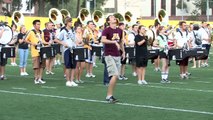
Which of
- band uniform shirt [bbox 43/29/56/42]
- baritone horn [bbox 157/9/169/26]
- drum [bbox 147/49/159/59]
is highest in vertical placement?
baritone horn [bbox 157/9/169/26]

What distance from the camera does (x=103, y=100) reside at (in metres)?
12.9

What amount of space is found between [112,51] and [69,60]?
3.64 meters

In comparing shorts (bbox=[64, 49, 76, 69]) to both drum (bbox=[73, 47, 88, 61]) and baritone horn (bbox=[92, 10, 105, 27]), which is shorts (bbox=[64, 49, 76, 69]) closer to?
drum (bbox=[73, 47, 88, 61])

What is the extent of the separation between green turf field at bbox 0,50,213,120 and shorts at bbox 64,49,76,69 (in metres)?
0.60

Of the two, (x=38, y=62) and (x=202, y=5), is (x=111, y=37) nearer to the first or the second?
(x=38, y=62)

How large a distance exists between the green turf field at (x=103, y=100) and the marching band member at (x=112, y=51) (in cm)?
39

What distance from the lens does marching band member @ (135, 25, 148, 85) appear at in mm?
16781

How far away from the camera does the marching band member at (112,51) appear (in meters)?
12.5

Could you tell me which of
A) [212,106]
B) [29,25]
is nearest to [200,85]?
[212,106]

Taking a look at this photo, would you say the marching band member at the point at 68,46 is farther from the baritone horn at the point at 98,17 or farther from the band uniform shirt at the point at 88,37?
the baritone horn at the point at 98,17

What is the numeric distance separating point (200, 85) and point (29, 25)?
78.0ft

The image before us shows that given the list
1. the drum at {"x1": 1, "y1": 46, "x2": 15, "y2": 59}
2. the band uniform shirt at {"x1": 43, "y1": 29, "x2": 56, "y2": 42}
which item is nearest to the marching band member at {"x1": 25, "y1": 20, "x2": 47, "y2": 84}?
the drum at {"x1": 1, "y1": 46, "x2": 15, "y2": 59}

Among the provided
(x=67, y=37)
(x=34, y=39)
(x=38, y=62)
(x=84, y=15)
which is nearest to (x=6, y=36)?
(x=34, y=39)

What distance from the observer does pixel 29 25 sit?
38.9 meters
